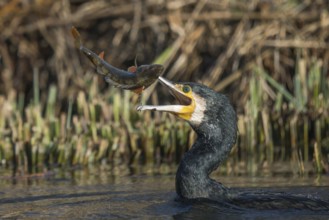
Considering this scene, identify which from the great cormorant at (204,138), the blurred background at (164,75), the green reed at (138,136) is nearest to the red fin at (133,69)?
the great cormorant at (204,138)

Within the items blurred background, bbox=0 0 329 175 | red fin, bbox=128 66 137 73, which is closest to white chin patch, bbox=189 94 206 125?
red fin, bbox=128 66 137 73

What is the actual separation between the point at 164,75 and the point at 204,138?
521 centimetres

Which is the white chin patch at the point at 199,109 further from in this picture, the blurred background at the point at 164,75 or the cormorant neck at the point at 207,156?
the blurred background at the point at 164,75

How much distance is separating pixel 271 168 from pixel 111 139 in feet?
5.25

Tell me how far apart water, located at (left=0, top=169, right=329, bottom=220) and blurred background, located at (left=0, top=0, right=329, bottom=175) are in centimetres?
39

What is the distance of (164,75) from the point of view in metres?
11.5

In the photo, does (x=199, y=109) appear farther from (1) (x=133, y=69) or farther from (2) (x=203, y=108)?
(1) (x=133, y=69)

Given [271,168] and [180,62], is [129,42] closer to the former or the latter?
[180,62]

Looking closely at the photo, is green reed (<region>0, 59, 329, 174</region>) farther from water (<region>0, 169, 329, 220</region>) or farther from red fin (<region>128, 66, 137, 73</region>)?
red fin (<region>128, 66, 137, 73</region>)

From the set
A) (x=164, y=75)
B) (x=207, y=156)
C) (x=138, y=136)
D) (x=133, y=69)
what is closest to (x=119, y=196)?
(x=207, y=156)

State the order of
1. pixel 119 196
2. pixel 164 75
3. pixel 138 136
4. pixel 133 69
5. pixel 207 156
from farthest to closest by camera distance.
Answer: pixel 164 75 → pixel 138 136 → pixel 119 196 → pixel 207 156 → pixel 133 69

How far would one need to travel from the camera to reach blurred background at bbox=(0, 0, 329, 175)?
854 centimetres

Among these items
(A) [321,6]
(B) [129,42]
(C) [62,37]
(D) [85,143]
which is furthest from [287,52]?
(D) [85,143]

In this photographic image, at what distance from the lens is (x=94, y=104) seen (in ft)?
30.9
